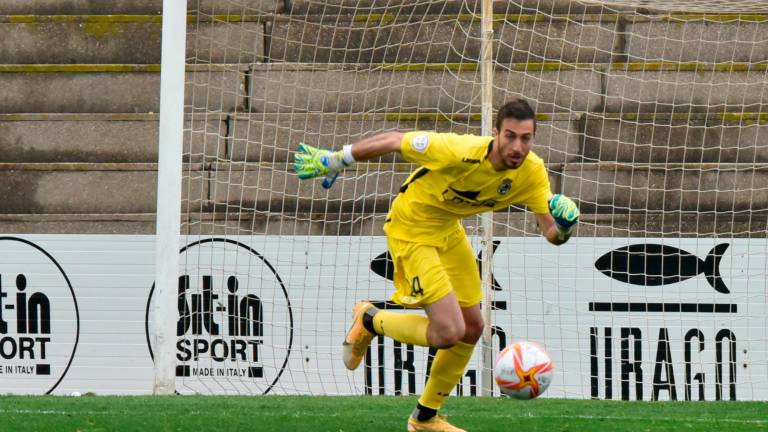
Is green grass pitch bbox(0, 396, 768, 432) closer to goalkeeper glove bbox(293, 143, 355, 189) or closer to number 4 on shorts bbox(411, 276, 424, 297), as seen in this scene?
number 4 on shorts bbox(411, 276, 424, 297)

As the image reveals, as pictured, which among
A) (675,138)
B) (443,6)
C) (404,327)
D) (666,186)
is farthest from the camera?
(443,6)

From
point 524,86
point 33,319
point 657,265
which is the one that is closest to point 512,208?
point 524,86

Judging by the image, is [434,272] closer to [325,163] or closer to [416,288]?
[416,288]

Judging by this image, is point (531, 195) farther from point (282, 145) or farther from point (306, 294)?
point (282, 145)

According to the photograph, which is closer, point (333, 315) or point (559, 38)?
point (333, 315)

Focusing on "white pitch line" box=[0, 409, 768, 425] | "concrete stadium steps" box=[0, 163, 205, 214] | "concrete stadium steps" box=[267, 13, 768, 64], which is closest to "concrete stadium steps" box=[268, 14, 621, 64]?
"concrete stadium steps" box=[267, 13, 768, 64]

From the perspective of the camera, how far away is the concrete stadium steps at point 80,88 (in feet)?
40.1

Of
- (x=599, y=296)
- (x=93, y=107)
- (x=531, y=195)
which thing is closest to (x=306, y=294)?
(x=599, y=296)

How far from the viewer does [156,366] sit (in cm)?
914

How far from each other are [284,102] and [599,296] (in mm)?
3590

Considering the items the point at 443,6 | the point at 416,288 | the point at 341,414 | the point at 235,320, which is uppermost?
the point at 443,6

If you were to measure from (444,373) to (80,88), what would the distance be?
6.95 metres

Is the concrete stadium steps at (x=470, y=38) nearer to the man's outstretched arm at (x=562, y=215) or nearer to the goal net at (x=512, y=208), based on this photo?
the goal net at (x=512, y=208)

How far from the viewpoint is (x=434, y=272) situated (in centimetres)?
650
